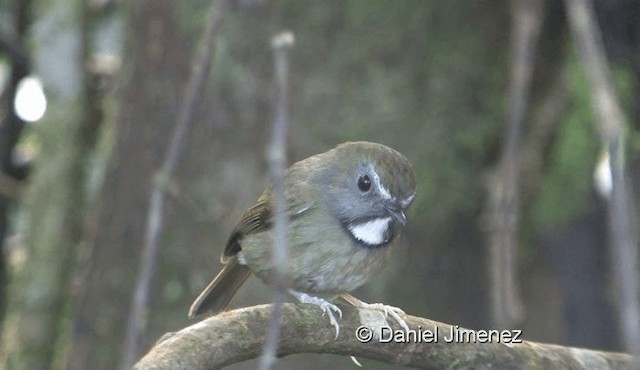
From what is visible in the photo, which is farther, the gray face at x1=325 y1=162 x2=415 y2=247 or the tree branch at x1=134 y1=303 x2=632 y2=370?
the gray face at x1=325 y1=162 x2=415 y2=247

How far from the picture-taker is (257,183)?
16.4ft

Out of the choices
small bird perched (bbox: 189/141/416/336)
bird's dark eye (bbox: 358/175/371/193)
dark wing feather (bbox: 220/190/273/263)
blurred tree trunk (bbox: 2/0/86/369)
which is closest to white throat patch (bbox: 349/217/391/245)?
small bird perched (bbox: 189/141/416/336)

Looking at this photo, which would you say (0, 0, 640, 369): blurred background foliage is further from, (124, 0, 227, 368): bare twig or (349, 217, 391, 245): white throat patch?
(124, 0, 227, 368): bare twig

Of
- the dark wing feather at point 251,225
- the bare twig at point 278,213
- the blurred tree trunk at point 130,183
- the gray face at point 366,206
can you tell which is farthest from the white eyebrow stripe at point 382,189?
the bare twig at point 278,213

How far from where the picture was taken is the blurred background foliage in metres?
5.04

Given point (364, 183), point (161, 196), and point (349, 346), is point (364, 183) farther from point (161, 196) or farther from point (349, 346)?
point (161, 196)

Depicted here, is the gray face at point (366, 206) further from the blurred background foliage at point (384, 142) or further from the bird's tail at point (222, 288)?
the blurred background foliage at point (384, 142)

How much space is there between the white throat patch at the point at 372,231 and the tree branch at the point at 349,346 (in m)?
0.40

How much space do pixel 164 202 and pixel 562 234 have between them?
2.98m

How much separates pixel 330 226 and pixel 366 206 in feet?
0.51

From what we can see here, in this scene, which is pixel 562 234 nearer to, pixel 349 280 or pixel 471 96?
pixel 471 96

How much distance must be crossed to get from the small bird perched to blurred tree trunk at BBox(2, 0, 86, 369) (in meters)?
2.49

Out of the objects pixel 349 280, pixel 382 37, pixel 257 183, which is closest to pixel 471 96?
pixel 382 37

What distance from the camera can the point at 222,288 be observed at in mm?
4082
